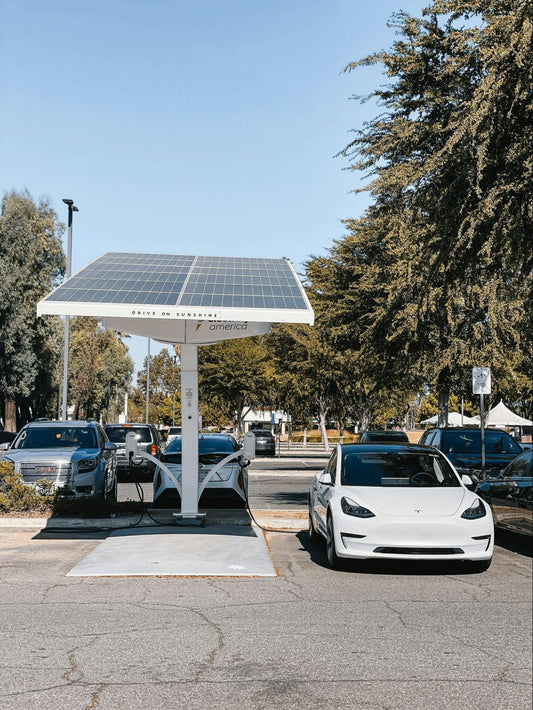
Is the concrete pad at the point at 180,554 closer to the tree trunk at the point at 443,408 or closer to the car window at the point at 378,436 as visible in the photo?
the car window at the point at 378,436

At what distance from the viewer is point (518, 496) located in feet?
27.7

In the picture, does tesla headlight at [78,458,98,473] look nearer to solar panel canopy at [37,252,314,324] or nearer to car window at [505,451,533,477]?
solar panel canopy at [37,252,314,324]

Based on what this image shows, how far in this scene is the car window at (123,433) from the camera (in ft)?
76.0

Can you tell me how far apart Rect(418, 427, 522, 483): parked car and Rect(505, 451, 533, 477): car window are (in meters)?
5.33

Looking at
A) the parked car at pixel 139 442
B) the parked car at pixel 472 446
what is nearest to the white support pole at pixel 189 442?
the parked car at pixel 472 446

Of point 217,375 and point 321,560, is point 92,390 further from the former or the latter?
point 321,560

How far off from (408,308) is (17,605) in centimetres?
1452

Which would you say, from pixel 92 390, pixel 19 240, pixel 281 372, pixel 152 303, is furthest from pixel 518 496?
pixel 92 390

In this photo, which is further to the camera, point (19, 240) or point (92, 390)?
point (92, 390)

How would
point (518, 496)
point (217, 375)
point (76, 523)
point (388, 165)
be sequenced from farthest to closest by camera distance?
point (217, 375)
point (388, 165)
point (76, 523)
point (518, 496)

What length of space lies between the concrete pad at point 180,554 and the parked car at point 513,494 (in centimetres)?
256

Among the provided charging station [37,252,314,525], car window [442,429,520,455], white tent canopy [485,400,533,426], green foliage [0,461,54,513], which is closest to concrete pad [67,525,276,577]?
charging station [37,252,314,525]

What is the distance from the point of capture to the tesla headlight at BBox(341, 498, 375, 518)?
852 cm

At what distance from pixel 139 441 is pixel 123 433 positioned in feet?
2.74
